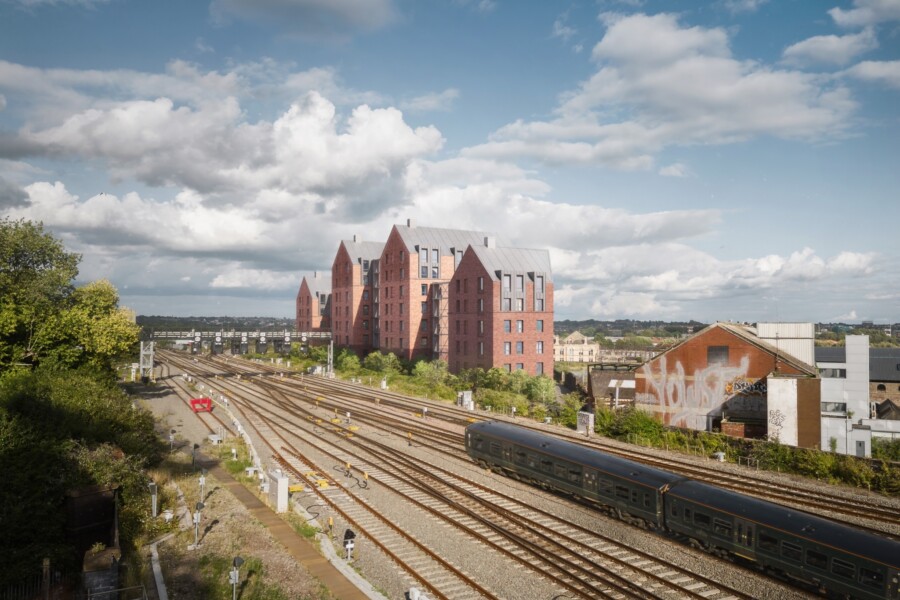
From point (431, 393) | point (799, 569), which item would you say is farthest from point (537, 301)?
point (799, 569)

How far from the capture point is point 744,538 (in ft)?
54.2

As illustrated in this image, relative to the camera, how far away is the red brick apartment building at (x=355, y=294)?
301ft

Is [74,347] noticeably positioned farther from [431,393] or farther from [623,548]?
[623,548]

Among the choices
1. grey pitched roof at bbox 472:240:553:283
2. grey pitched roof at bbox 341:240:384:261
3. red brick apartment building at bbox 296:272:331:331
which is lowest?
red brick apartment building at bbox 296:272:331:331

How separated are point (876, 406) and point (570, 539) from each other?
7070 cm

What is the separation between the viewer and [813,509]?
22.4m

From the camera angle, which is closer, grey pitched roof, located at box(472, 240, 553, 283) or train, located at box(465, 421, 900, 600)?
train, located at box(465, 421, 900, 600)

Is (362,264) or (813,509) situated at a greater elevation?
(362,264)

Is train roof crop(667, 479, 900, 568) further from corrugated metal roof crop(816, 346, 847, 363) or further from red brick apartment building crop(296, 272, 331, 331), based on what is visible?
red brick apartment building crop(296, 272, 331, 331)

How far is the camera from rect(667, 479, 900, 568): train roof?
14109mm

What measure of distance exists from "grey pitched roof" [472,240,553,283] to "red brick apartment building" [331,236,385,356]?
26066 mm

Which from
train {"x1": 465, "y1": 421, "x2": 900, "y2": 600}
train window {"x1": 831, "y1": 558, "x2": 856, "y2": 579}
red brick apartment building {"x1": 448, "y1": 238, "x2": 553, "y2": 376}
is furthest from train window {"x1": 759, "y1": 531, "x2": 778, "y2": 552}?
red brick apartment building {"x1": 448, "y1": 238, "x2": 553, "y2": 376}

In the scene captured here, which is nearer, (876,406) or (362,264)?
(876,406)

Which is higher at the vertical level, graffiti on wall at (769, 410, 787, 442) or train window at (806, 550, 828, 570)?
train window at (806, 550, 828, 570)
